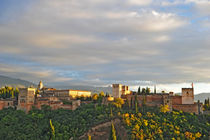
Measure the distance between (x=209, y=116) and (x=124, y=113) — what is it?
2657 centimetres

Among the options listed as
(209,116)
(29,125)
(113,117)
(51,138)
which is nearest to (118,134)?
(113,117)

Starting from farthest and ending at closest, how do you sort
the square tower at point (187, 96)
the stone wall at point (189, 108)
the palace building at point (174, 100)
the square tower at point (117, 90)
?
1. the square tower at point (117, 90)
2. the square tower at point (187, 96)
3. the palace building at point (174, 100)
4. the stone wall at point (189, 108)

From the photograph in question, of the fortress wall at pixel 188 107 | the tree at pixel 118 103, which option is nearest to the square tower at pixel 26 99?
the tree at pixel 118 103

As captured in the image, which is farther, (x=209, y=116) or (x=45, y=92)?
(x=45, y=92)

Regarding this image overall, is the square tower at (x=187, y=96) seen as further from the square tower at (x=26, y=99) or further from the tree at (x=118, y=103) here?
the square tower at (x=26, y=99)

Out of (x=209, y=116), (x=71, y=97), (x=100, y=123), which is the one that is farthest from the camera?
(x=71, y=97)

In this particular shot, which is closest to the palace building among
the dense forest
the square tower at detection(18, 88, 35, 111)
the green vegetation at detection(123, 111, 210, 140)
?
the dense forest

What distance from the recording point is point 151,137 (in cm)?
6247

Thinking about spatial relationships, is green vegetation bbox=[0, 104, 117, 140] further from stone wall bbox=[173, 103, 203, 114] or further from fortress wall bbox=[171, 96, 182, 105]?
stone wall bbox=[173, 103, 203, 114]

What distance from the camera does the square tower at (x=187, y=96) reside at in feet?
260

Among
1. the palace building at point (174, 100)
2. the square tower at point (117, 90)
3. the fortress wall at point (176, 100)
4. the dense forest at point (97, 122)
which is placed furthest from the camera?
the square tower at point (117, 90)

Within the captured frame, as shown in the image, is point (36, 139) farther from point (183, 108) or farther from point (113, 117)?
point (183, 108)

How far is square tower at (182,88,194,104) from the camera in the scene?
79.4 m

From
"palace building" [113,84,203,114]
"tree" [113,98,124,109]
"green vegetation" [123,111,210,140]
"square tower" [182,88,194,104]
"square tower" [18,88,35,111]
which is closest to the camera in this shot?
"green vegetation" [123,111,210,140]
